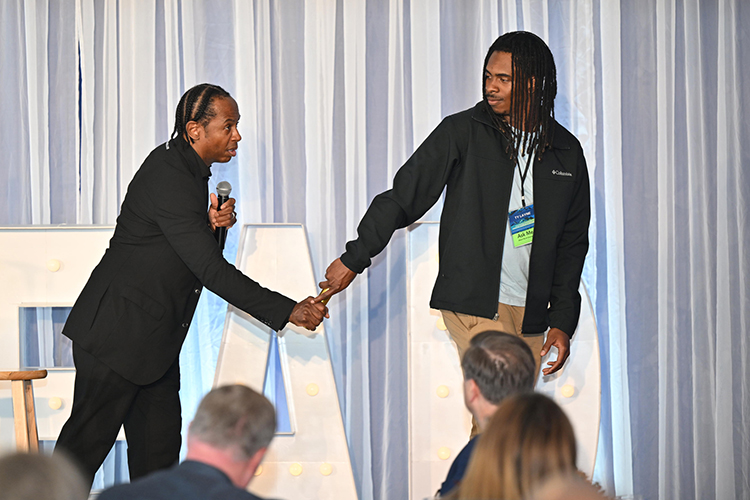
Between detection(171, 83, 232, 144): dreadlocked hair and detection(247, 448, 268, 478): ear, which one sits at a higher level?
detection(171, 83, 232, 144): dreadlocked hair

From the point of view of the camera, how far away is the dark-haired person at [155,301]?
2594 millimetres

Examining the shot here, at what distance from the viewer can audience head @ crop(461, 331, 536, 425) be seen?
5.65 ft

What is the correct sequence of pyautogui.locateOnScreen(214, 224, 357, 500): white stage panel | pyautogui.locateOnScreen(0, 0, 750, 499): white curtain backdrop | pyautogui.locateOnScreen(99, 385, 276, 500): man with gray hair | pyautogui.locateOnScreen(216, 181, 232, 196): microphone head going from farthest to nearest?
pyautogui.locateOnScreen(0, 0, 750, 499): white curtain backdrop → pyautogui.locateOnScreen(214, 224, 357, 500): white stage panel → pyautogui.locateOnScreen(216, 181, 232, 196): microphone head → pyautogui.locateOnScreen(99, 385, 276, 500): man with gray hair

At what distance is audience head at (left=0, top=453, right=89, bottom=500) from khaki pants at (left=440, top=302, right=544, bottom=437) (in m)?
1.65

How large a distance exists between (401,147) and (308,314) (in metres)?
1.09

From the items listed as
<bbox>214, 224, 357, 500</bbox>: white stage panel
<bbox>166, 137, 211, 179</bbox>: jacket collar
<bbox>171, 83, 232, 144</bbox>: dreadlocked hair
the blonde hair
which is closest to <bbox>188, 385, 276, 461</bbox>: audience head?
the blonde hair

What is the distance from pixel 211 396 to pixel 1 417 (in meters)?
2.44

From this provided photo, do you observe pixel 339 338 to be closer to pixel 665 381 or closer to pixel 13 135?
pixel 665 381

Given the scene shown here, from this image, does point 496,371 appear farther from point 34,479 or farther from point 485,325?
point 34,479

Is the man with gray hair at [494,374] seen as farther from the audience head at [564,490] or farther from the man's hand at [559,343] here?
the man's hand at [559,343]

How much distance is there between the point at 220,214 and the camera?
2896mm

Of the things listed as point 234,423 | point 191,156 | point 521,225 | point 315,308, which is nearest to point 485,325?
point 521,225

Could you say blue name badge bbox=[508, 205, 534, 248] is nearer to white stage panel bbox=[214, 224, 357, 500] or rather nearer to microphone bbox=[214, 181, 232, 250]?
white stage panel bbox=[214, 224, 357, 500]

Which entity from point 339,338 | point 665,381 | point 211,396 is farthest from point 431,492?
point 211,396
